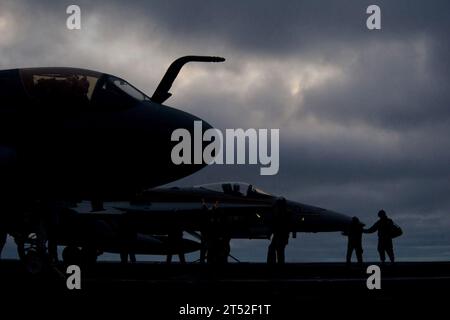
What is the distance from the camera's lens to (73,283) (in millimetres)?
11484

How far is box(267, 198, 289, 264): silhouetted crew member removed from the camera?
2153 centimetres

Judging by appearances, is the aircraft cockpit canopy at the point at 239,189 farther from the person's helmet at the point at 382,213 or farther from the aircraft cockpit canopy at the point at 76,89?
the aircraft cockpit canopy at the point at 76,89

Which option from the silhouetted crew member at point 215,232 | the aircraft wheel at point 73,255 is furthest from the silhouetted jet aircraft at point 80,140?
the silhouetted crew member at point 215,232

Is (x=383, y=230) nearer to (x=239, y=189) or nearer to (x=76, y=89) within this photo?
(x=239, y=189)

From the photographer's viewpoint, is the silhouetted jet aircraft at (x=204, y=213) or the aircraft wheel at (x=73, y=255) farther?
the silhouetted jet aircraft at (x=204, y=213)

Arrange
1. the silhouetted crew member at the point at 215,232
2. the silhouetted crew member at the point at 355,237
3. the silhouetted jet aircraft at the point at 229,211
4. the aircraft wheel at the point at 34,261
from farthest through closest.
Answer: the silhouetted jet aircraft at the point at 229,211, the silhouetted crew member at the point at 355,237, the silhouetted crew member at the point at 215,232, the aircraft wheel at the point at 34,261

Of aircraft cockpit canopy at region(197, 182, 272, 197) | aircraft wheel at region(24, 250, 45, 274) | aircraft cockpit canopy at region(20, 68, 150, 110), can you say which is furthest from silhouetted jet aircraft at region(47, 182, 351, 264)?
aircraft cockpit canopy at region(20, 68, 150, 110)

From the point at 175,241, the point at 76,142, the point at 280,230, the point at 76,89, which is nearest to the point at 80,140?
the point at 76,142

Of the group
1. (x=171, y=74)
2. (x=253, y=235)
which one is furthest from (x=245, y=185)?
(x=171, y=74)

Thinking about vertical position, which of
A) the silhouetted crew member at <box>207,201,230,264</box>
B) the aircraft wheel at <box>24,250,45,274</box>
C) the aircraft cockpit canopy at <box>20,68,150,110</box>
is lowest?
the silhouetted crew member at <box>207,201,230,264</box>

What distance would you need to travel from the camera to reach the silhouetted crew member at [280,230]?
21531 mm

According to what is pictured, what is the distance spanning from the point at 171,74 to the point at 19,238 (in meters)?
4.17

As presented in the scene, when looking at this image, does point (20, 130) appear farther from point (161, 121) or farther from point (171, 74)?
point (171, 74)

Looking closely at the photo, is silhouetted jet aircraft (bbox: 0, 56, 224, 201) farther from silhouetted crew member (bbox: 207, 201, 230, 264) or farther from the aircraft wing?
the aircraft wing
